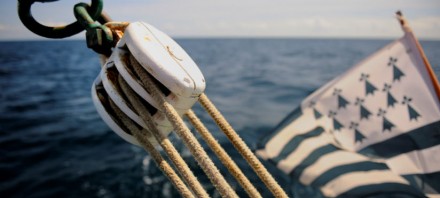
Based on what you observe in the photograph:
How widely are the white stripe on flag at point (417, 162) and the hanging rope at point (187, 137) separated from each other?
8.54ft

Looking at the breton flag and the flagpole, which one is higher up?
the flagpole

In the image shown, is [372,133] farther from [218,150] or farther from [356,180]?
[218,150]

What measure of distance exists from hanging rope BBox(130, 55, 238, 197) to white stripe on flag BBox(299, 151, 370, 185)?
245 cm

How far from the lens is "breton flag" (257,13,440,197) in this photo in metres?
2.89

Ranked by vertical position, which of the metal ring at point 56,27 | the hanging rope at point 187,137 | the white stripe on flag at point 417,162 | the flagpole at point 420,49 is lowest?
the white stripe on flag at point 417,162

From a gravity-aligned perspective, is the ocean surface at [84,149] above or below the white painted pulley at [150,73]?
below

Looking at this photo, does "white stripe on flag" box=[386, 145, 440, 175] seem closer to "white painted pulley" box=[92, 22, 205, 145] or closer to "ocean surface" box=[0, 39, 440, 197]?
"ocean surface" box=[0, 39, 440, 197]

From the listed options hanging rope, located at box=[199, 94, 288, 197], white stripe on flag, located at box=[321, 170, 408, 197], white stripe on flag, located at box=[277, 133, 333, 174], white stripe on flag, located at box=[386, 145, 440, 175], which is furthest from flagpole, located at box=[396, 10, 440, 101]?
hanging rope, located at box=[199, 94, 288, 197]

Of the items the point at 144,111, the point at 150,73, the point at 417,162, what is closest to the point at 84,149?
the point at 144,111

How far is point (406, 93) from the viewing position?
9.93 ft

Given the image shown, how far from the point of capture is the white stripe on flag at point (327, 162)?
326 cm

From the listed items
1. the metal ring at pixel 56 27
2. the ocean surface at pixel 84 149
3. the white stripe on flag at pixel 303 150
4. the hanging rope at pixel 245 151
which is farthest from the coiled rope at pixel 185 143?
the ocean surface at pixel 84 149

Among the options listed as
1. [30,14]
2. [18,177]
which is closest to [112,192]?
[18,177]

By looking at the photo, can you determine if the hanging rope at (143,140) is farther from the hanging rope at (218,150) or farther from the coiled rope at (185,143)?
the hanging rope at (218,150)
